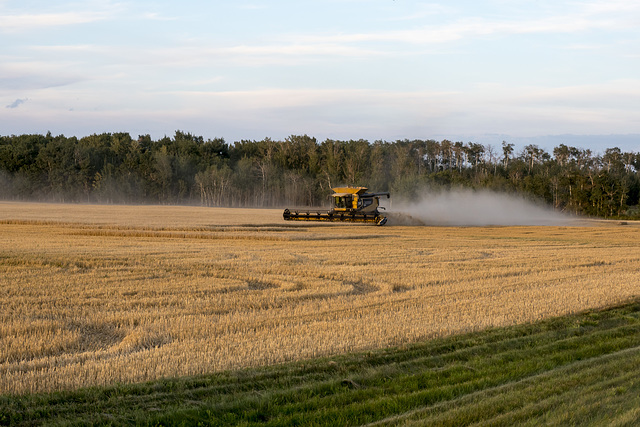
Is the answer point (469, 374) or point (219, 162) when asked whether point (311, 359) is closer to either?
point (469, 374)

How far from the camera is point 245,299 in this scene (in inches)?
585

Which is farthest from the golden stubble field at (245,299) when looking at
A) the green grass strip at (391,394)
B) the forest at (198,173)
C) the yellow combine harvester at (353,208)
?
the forest at (198,173)

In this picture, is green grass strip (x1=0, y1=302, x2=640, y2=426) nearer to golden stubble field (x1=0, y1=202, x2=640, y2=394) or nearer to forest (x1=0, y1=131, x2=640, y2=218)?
golden stubble field (x1=0, y1=202, x2=640, y2=394)

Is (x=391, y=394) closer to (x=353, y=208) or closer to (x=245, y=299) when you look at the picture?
(x=245, y=299)

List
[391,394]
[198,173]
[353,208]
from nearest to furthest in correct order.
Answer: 1. [391,394]
2. [353,208]
3. [198,173]

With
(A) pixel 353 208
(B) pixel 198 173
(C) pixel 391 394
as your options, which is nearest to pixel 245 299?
(C) pixel 391 394

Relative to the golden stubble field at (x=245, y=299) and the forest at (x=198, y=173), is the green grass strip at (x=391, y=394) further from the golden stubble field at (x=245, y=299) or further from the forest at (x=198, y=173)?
the forest at (x=198, y=173)

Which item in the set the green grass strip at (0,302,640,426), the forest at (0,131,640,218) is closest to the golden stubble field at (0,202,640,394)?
the green grass strip at (0,302,640,426)

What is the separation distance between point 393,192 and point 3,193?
7894 centimetres

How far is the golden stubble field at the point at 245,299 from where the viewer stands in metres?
9.53

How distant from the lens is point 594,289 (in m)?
16.8

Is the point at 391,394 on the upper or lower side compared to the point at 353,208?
lower

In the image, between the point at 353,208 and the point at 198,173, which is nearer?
the point at 353,208

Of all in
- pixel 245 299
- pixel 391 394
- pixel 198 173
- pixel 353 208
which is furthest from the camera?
pixel 198 173
